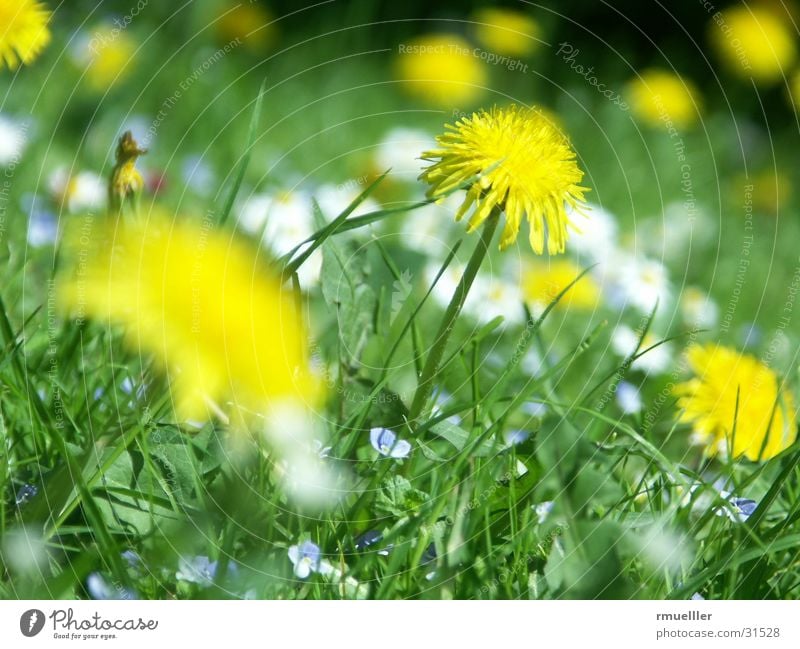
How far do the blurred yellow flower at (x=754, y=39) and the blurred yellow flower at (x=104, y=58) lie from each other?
745 millimetres

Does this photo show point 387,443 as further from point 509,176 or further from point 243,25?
point 243,25

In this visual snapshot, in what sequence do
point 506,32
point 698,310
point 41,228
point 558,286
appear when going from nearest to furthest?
point 41,228 < point 558,286 < point 698,310 < point 506,32

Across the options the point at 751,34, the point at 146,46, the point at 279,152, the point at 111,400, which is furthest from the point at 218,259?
the point at 751,34

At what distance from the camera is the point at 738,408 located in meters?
0.71

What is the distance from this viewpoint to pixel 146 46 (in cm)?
125

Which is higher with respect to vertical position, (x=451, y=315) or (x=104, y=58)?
(x=104, y=58)

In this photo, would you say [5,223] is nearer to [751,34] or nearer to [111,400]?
[111,400]

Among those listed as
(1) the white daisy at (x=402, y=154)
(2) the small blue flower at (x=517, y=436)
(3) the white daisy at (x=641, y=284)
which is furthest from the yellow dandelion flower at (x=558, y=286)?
(2) the small blue flower at (x=517, y=436)

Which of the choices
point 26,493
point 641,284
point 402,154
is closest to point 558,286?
point 641,284

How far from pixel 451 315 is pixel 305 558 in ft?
0.52
